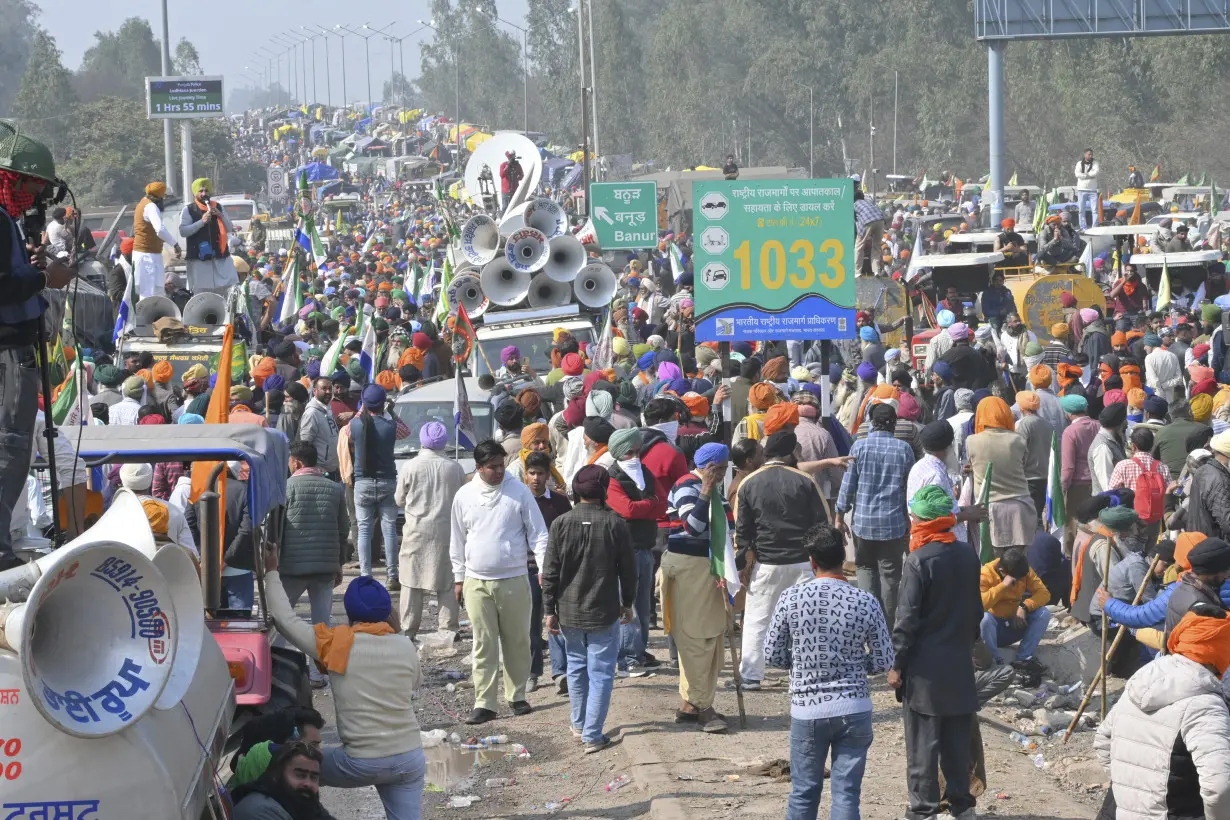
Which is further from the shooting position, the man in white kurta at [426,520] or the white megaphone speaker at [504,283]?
the white megaphone speaker at [504,283]

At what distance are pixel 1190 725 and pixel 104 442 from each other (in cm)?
457

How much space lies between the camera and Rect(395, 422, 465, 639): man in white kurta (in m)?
11.5

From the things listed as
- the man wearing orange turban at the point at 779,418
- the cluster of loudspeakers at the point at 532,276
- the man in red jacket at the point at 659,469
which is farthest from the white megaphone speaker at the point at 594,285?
the man wearing orange turban at the point at 779,418

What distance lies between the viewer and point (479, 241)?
2120 centimetres

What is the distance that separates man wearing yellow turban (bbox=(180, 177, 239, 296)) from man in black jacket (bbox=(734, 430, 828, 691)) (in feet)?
32.8

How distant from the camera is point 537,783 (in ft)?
29.8

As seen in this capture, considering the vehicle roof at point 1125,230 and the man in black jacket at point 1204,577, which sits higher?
the vehicle roof at point 1125,230

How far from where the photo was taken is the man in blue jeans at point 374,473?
42.1 feet

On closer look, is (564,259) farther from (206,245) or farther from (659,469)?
(659,469)

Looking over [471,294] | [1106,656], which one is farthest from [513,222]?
[1106,656]

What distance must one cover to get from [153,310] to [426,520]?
7.13 metres

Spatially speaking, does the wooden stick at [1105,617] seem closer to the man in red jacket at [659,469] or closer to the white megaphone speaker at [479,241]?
the man in red jacket at [659,469]

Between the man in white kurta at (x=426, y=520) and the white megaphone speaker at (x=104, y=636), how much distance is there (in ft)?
22.4

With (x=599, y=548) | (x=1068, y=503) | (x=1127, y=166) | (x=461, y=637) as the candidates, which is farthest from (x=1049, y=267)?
(x=1127, y=166)
